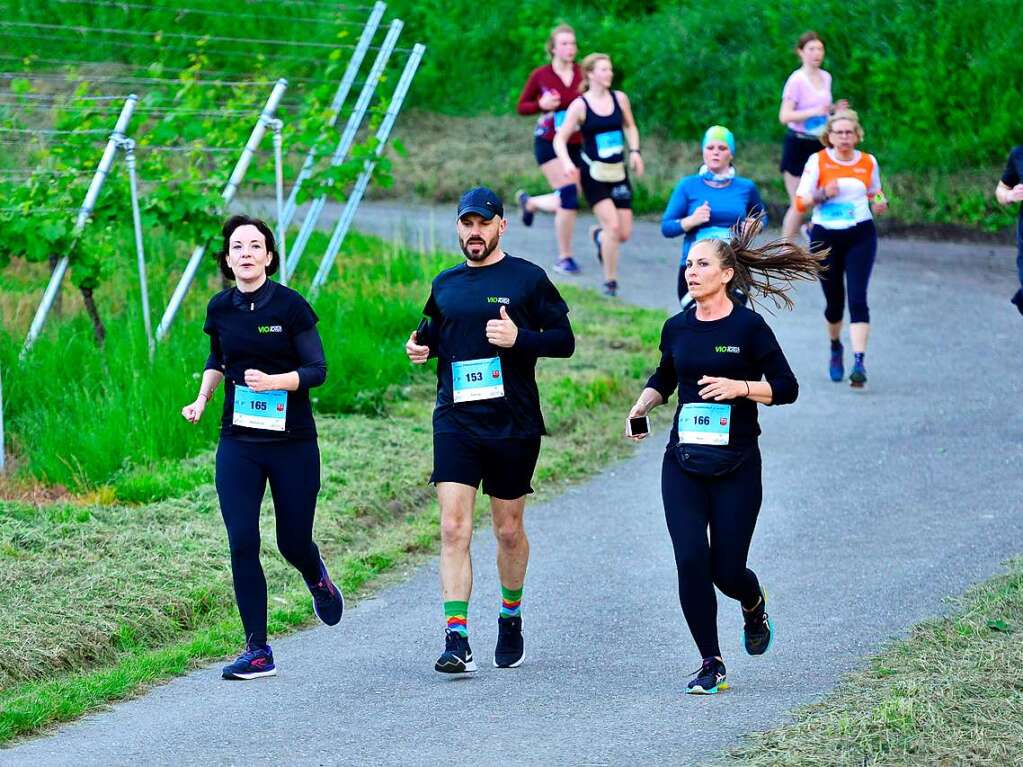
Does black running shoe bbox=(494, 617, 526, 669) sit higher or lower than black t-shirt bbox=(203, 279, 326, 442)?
lower

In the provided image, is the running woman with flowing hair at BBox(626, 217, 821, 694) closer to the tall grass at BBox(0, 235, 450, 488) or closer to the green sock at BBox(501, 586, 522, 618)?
the green sock at BBox(501, 586, 522, 618)

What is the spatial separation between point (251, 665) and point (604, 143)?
8.67 meters

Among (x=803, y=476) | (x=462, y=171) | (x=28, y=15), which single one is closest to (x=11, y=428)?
(x=803, y=476)

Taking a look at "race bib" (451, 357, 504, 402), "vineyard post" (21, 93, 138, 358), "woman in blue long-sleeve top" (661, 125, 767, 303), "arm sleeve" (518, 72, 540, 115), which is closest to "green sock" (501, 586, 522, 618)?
"race bib" (451, 357, 504, 402)

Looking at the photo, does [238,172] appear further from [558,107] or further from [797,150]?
[797,150]

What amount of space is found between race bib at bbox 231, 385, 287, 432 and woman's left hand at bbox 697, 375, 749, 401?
177 cm

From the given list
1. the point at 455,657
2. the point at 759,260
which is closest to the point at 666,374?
the point at 759,260

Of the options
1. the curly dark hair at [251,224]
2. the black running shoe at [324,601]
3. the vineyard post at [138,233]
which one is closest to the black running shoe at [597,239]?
the vineyard post at [138,233]

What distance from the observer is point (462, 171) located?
889 inches

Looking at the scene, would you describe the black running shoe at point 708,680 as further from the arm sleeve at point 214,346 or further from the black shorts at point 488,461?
the arm sleeve at point 214,346

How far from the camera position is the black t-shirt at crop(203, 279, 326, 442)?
7.78m

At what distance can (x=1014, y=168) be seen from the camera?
12.1m

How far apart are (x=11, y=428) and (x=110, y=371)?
756 millimetres

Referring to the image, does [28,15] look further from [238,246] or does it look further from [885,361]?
[238,246]
